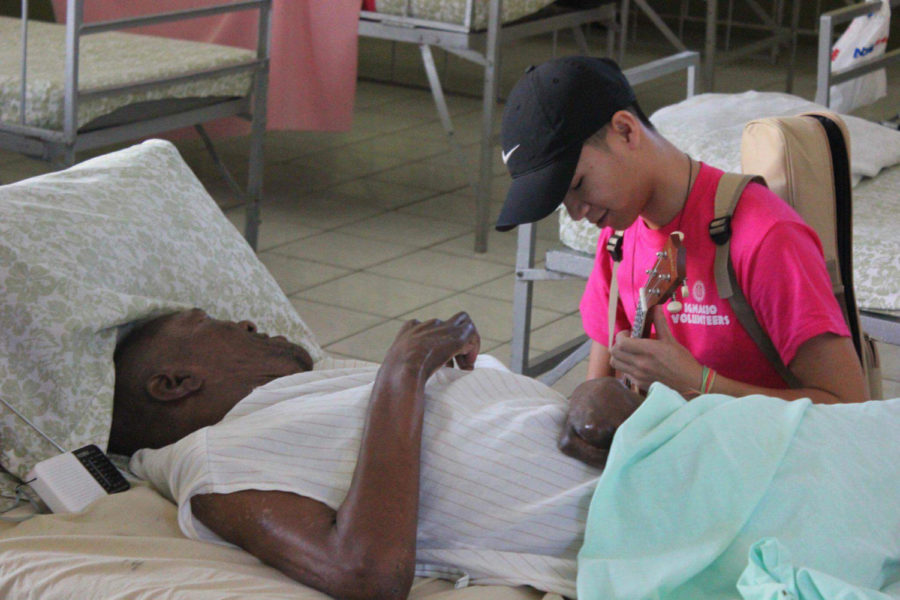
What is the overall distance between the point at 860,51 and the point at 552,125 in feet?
8.24

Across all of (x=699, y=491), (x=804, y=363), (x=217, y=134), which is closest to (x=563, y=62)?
(x=804, y=363)

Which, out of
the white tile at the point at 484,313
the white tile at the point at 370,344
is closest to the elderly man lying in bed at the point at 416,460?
the white tile at the point at 370,344

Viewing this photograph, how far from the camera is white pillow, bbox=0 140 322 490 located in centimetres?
177

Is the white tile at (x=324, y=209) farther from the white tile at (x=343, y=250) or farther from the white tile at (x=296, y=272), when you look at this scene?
the white tile at (x=296, y=272)

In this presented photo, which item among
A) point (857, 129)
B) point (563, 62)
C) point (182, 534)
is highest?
point (563, 62)

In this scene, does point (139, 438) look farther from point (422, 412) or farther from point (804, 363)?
point (804, 363)

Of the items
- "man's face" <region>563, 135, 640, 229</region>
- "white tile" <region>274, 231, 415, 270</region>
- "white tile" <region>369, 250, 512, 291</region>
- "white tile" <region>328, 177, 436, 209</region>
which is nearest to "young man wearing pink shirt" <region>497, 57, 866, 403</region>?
"man's face" <region>563, 135, 640, 229</region>

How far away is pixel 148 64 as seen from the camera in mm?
3814

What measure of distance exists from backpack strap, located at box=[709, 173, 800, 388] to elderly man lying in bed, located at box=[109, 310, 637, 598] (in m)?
0.24

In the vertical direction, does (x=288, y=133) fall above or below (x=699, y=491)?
below

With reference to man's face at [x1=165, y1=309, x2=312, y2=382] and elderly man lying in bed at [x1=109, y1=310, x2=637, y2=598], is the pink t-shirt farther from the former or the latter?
man's face at [x1=165, y1=309, x2=312, y2=382]

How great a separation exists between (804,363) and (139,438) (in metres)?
0.99

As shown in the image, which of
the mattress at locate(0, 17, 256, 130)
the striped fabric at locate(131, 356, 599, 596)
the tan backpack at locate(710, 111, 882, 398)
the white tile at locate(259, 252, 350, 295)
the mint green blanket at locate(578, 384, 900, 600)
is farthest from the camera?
the white tile at locate(259, 252, 350, 295)

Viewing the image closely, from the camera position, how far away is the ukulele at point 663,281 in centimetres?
182
